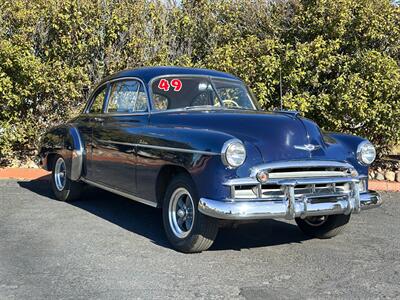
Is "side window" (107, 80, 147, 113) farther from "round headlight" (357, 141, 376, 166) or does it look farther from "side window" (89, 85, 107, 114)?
"round headlight" (357, 141, 376, 166)

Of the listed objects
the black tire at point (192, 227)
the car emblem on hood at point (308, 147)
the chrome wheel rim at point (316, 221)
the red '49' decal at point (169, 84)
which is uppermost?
the red '49' decal at point (169, 84)

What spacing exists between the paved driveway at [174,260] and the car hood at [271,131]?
1.00 m

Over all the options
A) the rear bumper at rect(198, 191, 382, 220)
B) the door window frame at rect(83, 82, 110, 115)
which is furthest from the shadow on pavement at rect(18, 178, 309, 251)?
the door window frame at rect(83, 82, 110, 115)

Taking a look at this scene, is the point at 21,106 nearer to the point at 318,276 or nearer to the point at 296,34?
the point at 296,34

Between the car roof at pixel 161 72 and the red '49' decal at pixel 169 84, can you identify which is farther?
the car roof at pixel 161 72

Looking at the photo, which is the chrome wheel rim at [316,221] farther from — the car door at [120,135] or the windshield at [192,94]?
the car door at [120,135]

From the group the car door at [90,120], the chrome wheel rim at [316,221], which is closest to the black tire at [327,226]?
the chrome wheel rim at [316,221]

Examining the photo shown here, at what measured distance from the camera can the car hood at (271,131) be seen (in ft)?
15.7

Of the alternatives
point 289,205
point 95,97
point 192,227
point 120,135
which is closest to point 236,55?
point 95,97

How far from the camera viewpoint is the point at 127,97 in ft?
21.0

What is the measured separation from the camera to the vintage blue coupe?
15.0ft

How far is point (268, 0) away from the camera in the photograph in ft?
35.8

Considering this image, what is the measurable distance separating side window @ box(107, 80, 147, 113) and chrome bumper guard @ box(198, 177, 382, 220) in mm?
1910

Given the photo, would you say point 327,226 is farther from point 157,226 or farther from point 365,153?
point 157,226
